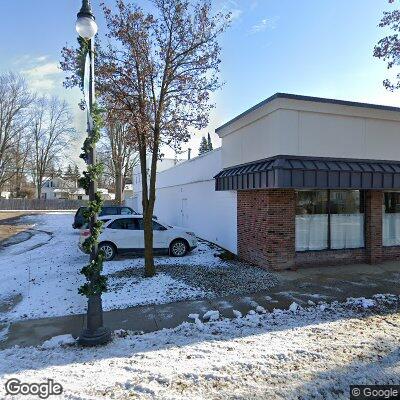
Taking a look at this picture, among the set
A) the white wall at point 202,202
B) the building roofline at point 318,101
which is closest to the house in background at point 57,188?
the white wall at point 202,202

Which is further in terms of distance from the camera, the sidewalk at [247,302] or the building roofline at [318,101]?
the building roofline at [318,101]

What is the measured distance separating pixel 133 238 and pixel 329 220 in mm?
6668

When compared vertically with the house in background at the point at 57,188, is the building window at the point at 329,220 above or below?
below

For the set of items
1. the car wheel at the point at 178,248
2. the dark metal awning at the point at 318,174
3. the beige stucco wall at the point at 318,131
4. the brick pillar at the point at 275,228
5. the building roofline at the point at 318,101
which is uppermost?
the building roofline at the point at 318,101

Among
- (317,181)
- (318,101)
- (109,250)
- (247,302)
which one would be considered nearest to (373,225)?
(317,181)

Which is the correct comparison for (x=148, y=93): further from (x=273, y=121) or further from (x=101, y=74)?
(x=273, y=121)

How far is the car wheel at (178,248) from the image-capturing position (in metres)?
12.4

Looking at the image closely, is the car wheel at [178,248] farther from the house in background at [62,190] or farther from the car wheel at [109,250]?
the house in background at [62,190]

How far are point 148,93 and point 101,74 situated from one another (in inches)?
49.8

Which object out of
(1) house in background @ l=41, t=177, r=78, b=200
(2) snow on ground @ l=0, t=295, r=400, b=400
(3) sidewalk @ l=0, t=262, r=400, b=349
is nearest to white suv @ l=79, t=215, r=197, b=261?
(3) sidewalk @ l=0, t=262, r=400, b=349

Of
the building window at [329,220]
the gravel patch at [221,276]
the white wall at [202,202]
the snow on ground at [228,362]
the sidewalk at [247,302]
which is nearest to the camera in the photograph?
the snow on ground at [228,362]

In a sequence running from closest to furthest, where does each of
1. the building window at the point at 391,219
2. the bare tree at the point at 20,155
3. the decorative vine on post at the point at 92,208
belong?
the decorative vine on post at the point at 92,208, the building window at the point at 391,219, the bare tree at the point at 20,155

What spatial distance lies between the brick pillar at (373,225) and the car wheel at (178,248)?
20.6 ft

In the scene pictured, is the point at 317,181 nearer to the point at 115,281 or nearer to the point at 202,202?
the point at 115,281
